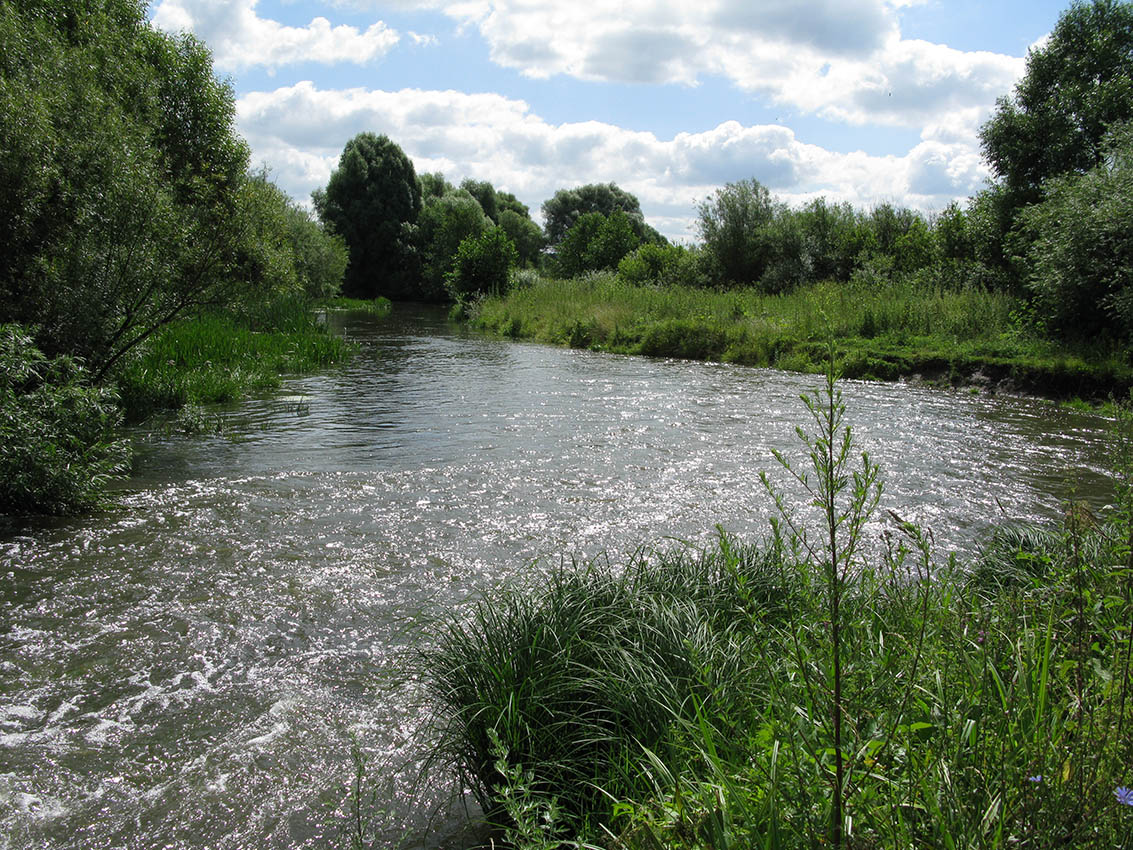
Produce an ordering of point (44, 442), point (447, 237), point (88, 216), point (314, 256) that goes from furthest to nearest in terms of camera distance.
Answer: point (447, 237), point (314, 256), point (88, 216), point (44, 442)

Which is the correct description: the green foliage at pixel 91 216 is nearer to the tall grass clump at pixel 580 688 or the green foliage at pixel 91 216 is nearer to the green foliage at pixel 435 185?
the tall grass clump at pixel 580 688

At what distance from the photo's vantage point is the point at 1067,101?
1981 centimetres

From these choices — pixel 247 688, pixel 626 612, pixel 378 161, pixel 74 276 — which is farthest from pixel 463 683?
pixel 378 161

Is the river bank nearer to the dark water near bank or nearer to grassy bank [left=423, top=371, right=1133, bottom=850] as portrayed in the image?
the dark water near bank

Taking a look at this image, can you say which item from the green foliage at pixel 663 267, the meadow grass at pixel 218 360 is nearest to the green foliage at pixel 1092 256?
the meadow grass at pixel 218 360

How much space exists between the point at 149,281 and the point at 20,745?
6808mm

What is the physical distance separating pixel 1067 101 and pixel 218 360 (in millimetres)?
22474

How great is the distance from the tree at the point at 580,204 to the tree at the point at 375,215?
28457 mm

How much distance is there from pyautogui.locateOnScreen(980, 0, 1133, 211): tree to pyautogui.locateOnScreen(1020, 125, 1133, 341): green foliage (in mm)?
3011

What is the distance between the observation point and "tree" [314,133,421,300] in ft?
207

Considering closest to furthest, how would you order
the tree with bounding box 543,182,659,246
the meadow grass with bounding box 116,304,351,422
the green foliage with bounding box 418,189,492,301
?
the meadow grass with bounding box 116,304,351,422 < the green foliage with bounding box 418,189,492,301 < the tree with bounding box 543,182,659,246

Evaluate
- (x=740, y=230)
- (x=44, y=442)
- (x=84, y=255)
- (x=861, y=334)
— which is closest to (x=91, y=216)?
(x=84, y=255)

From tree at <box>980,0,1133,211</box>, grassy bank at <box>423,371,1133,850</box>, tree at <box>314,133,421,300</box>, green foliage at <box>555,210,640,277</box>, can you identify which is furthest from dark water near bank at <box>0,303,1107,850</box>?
tree at <box>314,133,421,300</box>

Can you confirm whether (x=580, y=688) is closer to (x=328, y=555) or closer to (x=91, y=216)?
(x=328, y=555)
